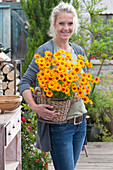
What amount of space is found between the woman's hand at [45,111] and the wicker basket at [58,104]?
0.9 inches

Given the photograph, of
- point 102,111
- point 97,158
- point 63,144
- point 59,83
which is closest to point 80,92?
point 59,83

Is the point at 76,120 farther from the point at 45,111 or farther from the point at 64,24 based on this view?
the point at 64,24

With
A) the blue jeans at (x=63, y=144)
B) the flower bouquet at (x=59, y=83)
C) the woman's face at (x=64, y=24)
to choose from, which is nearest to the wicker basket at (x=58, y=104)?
the flower bouquet at (x=59, y=83)

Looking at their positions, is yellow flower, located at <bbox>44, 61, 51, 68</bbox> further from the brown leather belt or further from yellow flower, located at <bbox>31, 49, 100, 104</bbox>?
the brown leather belt

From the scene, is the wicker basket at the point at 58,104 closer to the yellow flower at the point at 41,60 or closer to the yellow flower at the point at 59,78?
the yellow flower at the point at 59,78

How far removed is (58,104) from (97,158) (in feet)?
8.30

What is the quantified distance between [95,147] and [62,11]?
3002 mm

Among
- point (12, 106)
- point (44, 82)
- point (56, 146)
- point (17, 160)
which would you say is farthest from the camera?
point (17, 160)

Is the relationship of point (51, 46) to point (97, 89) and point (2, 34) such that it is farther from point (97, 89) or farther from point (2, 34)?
point (2, 34)

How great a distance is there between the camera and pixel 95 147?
447cm

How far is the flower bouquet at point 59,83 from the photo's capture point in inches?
64.1

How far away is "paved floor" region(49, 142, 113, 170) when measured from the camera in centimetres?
366

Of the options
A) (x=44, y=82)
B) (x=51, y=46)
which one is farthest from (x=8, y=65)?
(x=44, y=82)

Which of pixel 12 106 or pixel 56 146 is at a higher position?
pixel 12 106
